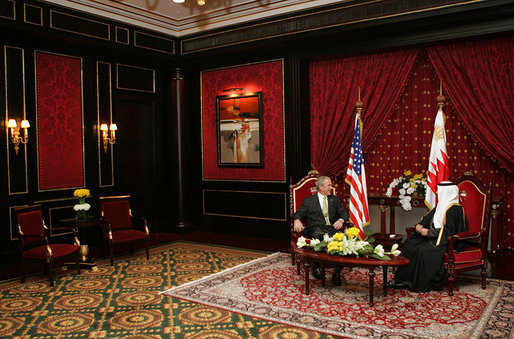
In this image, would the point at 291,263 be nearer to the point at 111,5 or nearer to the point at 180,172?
the point at 180,172

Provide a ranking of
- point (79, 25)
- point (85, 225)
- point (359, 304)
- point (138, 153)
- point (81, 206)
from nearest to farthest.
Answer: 1. point (359, 304)
2. point (85, 225)
3. point (81, 206)
4. point (79, 25)
5. point (138, 153)

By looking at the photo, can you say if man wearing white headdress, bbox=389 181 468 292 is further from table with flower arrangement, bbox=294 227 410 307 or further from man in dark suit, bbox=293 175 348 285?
man in dark suit, bbox=293 175 348 285

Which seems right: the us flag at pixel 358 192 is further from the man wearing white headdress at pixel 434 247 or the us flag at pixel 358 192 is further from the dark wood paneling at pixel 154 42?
the dark wood paneling at pixel 154 42

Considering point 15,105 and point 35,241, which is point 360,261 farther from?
point 15,105

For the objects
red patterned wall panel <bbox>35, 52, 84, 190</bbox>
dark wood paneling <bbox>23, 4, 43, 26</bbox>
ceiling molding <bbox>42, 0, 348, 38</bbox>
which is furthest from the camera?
ceiling molding <bbox>42, 0, 348, 38</bbox>

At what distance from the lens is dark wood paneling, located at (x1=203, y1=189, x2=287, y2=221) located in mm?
8492

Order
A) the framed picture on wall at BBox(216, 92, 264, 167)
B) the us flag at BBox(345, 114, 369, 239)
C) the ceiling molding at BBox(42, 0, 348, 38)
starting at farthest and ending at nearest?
the framed picture on wall at BBox(216, 92, 264, 167), the ceiling molding at BBox(42, 0, 348, 38), the us flag at BBox(345, 114, 369, 239)

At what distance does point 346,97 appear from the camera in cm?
778

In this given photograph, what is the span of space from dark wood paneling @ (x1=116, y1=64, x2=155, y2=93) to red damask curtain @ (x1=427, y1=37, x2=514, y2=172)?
17.3ft

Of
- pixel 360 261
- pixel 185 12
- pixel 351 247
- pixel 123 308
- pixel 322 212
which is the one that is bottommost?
pixel 123 308

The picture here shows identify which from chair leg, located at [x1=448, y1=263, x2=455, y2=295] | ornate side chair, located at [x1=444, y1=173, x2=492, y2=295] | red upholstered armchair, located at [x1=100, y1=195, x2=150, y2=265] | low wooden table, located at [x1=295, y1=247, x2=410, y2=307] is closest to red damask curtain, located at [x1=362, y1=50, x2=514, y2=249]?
ornate side chair, located at [x1=444, y1=173, x2=492, y2=295]

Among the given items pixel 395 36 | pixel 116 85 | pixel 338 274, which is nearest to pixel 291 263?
pixel 338 274

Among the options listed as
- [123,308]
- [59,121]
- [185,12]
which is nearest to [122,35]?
[185,12]

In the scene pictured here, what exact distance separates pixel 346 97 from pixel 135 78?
156 inches
